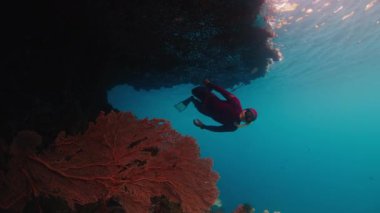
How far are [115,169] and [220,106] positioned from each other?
4.01m

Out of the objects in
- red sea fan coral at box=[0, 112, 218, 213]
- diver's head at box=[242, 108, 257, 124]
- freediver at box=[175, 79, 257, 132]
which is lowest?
red sea fan coral at box=[0, 112, 218, 213]

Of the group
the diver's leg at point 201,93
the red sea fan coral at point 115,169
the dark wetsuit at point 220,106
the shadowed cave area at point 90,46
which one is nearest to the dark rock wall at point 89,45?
the shadowed cave area at point 90,46

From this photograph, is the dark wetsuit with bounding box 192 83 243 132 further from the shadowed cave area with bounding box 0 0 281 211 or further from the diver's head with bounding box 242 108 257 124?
the shadowed cave area with bounding box 0 0 281 211

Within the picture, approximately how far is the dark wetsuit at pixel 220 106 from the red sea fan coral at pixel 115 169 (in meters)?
3.11

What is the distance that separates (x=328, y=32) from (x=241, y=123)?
15.7 meters

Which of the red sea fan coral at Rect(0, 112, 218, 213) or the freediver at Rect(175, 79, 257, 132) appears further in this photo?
the freediver at Rect(175, 79, 257, 132)

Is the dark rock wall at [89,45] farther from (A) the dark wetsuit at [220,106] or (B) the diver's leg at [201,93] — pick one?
(A) the dark wetsuit at [220,106]

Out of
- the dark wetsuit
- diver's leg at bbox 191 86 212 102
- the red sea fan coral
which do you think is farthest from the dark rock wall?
the red sea fan coral

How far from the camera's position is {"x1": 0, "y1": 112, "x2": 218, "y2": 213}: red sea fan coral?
9.34 feet

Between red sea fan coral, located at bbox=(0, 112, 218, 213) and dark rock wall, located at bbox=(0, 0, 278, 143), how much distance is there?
2222 millimetres

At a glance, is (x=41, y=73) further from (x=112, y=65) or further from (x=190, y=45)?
(x=190, y=45)

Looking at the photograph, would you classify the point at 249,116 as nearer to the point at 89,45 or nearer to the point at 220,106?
the point at 220,106

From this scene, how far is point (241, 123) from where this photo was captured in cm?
640

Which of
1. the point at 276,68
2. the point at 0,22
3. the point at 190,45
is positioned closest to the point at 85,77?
the point at 0,22
